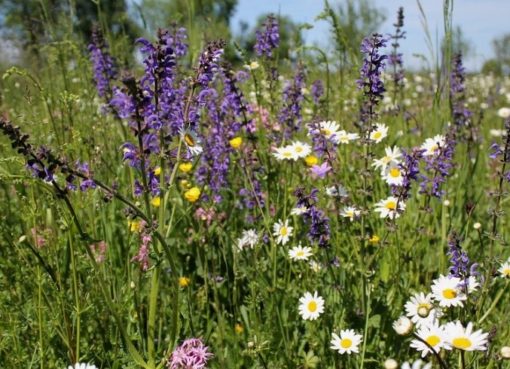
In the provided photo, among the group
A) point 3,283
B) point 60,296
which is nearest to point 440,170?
point 60,296

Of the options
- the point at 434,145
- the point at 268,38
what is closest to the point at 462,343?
the point at 434,145

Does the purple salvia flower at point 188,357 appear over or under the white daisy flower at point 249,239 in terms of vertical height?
under

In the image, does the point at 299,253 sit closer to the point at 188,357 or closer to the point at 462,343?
the point at 188,357

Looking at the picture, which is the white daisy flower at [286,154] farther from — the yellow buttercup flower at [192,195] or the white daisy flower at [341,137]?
the yellow buttercup flower at [192,195]

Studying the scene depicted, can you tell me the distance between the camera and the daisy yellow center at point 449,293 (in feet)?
6.64

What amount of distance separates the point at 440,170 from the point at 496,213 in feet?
2.04

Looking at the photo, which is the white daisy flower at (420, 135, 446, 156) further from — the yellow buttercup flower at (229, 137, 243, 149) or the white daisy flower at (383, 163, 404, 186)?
the yellow buttercup flower at (229, 137, 243, 149)

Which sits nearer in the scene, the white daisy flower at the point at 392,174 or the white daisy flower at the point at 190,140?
the white daisy flower at the point at 190,140

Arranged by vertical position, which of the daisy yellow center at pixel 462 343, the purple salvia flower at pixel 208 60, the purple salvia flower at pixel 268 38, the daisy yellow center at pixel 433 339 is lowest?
the daisy yellow center at pixel 462 343

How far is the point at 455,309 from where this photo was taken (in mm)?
2395

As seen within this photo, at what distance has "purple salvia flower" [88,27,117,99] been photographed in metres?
4.61

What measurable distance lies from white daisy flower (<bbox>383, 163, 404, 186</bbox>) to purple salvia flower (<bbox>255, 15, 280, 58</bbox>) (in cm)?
126

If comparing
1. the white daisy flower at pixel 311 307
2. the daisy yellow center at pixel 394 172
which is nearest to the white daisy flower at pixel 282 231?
the white daisy flower at pixel 311 307

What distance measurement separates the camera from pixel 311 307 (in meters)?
2.35
